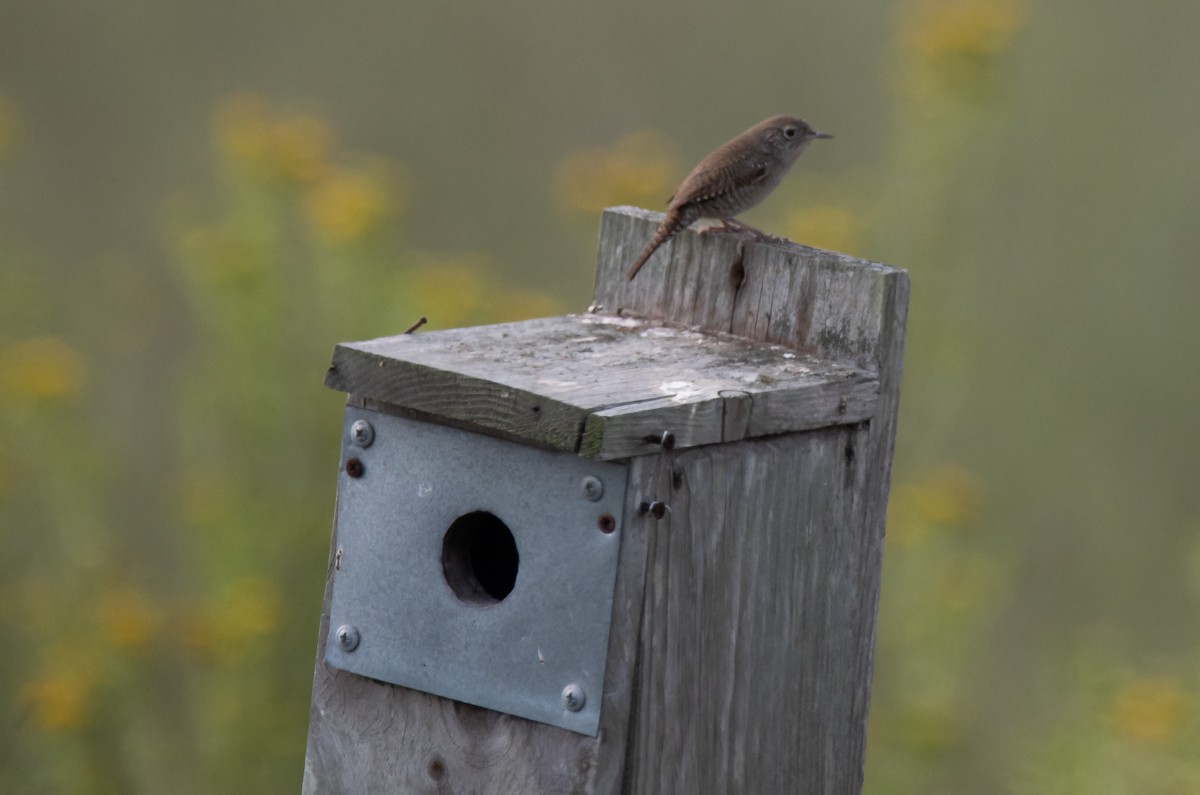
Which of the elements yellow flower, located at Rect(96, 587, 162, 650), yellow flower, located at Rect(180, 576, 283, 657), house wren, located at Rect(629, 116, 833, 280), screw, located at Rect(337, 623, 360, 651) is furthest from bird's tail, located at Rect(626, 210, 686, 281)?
yellow flower, located at Rect(96, 587, 162, 650)

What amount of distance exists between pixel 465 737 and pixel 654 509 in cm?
51

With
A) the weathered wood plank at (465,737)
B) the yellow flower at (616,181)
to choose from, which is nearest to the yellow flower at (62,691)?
the yellow flower at (616,181)

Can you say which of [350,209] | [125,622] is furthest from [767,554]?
[125,622]

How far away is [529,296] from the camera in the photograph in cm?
605

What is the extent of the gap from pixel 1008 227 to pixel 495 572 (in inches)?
222

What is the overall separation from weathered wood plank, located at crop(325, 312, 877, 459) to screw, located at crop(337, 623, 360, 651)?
1.19 ft

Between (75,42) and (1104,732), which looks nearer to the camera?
(1104,732)

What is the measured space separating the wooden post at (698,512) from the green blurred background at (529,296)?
5.55ft

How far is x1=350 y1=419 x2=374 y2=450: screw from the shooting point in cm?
252

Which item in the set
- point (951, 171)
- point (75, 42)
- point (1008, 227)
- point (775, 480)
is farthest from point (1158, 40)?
point (775, 480)

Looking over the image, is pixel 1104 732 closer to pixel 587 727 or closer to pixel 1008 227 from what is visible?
pixel 587 727

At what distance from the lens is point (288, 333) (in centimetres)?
537

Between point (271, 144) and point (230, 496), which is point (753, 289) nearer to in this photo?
point (230, 496)

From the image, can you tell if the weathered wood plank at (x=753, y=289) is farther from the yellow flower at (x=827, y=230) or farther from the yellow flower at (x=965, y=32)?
the yellow flower at (x=965, y=32)
